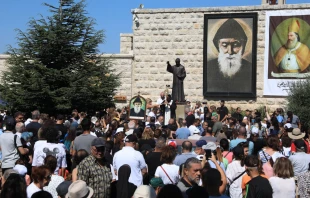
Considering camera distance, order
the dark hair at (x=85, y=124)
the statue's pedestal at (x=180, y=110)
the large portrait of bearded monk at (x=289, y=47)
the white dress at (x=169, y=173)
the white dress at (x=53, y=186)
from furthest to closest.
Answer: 1. the large portrait of bearded monk at (x=289, y=47)
2. the statue's pedestal at (x=180, y=110)
3. the dark hair at (x=85, y=124)
4. the white dress at (x=169, y=173)
5. the white dress at (x=53, y=186)

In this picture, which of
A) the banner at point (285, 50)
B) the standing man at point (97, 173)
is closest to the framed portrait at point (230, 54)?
the banner at point (285, 50)

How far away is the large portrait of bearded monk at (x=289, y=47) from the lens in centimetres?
2845

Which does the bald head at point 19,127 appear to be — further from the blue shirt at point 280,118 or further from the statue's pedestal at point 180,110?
the blue shirt at point 280,118

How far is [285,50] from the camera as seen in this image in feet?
94.7

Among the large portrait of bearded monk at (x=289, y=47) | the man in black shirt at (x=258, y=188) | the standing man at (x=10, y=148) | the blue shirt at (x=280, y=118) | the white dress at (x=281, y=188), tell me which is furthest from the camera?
the large portrait of bearded monk at (x=289, y=47)

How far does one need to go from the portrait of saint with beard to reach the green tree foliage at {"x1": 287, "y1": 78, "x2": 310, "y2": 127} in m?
1.40

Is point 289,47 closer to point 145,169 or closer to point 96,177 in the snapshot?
point 145,169

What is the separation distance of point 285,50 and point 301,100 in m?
3.53

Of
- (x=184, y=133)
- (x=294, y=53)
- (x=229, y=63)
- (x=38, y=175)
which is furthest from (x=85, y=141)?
(x=229, y=63)

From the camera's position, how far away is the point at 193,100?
102 feet

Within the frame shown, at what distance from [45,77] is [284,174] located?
1894cm

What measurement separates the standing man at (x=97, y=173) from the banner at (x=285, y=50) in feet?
73.2

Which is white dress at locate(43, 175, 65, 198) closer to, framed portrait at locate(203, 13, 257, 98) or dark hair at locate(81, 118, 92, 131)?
dark hair at locate(81, 118, 92, 131)

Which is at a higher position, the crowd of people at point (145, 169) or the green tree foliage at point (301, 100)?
the green tree foliage at point (301, 100)
